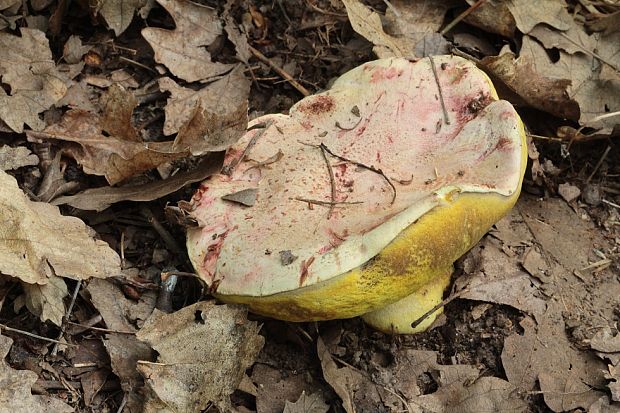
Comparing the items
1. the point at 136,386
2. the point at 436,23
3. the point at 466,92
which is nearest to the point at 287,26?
the point at 436,23

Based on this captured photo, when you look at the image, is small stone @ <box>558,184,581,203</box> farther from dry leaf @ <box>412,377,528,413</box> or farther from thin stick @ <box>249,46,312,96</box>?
thin stick @ <box>249,46,312,96</box>

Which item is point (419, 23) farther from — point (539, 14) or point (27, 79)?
point (27, 79)

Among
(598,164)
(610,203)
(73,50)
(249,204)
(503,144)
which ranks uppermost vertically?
(503,144)

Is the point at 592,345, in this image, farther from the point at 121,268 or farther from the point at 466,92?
the point at 121,268

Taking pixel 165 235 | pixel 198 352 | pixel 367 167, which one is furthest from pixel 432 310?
pixel 165 235

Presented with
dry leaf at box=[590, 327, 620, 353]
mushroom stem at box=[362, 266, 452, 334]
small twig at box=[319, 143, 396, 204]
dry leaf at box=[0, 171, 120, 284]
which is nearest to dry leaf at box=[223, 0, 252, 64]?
small twig at box=[319, 143, 396, 204]
